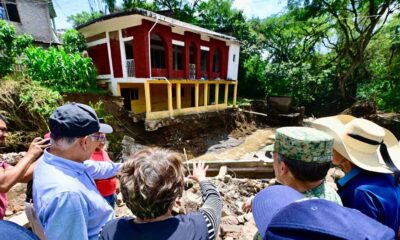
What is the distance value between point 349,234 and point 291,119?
795 inches

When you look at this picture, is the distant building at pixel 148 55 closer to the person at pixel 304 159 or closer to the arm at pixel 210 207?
the arm at pixel 210 207

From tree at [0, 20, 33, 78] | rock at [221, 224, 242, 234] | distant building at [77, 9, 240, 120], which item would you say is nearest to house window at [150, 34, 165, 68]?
distant building at [77, 9, 240, 120]

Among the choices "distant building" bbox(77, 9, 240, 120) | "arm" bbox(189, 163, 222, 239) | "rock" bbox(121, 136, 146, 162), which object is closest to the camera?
"arm" bbox(189, 163, 222, 239)

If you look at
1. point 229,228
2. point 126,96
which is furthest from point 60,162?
point 126,96

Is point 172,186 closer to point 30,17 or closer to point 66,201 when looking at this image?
point 66,201

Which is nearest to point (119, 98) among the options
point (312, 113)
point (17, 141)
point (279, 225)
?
point (17, 141)

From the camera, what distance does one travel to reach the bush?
352 inches

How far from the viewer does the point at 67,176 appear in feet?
4.48

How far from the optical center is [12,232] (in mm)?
825

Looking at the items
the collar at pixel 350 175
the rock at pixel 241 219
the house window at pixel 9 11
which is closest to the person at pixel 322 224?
the collar at pixel 350 175

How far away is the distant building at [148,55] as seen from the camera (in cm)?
1078

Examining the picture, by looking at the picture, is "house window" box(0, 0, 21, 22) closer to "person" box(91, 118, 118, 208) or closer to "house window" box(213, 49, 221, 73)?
"house window" box(213, 49, 221, 73)

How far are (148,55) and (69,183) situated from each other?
1057cm

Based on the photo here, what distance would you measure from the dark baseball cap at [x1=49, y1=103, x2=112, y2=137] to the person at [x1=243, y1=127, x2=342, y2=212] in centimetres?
127
